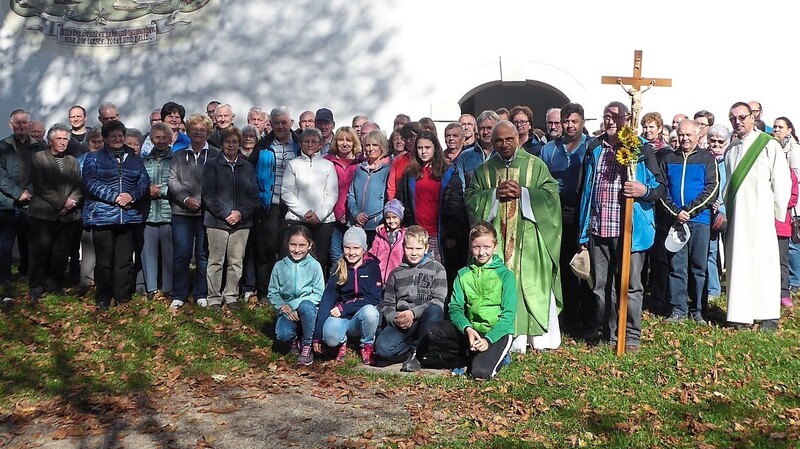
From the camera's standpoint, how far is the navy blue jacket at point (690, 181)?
831 centimetres

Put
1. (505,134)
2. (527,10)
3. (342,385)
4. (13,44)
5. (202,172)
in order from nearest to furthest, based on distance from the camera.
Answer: (342,385), (505,134), (202,172), (527,10), (13,44)

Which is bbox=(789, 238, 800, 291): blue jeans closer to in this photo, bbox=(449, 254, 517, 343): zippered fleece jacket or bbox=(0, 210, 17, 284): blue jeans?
bbox=(449, 254, 517, 343): zippered fleece jacket

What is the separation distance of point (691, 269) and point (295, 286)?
12.4ft

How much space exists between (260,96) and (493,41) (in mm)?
3085

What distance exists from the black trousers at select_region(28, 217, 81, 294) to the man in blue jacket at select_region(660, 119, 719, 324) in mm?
5920

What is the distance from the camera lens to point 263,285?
9375 mm

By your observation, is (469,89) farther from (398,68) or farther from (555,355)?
(555,355)

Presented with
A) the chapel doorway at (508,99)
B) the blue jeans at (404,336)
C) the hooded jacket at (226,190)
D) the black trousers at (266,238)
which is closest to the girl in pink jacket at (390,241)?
the blue jeans at (404,336)

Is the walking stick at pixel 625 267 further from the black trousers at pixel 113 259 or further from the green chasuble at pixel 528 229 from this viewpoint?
the black trousers at pixel 113 259

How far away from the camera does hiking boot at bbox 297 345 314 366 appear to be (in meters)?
7.32

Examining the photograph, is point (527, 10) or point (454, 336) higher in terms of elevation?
point (527, 10)

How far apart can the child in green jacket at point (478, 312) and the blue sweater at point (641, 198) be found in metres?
1.02

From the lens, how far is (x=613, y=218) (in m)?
7.54

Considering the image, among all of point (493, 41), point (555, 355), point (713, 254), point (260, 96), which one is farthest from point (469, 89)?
point (555, 355)
